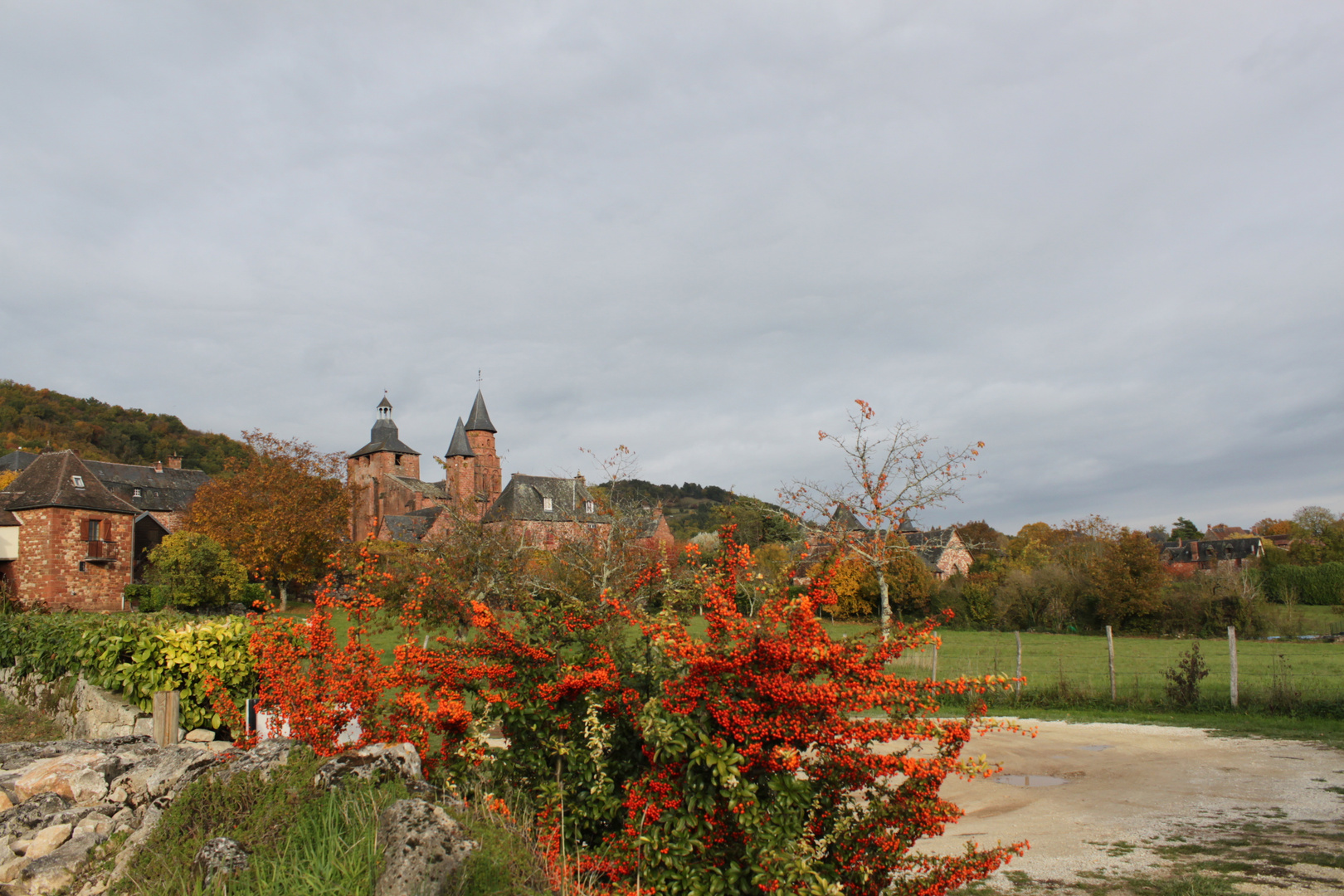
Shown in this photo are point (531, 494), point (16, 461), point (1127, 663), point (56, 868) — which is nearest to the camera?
point (56, 868)

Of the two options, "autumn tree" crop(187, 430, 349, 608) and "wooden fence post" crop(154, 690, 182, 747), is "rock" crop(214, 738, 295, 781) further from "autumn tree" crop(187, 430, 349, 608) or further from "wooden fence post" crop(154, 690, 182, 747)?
"autumn tree" crop(187, 430, 349, 608)

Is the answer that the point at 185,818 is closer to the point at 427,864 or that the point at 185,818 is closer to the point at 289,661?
the point at 427,864

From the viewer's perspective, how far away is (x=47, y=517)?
31625 mm

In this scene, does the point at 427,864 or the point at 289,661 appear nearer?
the point at 427,864

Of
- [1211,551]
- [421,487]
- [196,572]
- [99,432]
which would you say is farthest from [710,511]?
[99,432]

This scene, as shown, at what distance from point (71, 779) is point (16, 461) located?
238 feet

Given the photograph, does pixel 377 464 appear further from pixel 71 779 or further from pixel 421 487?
pixel 71 779

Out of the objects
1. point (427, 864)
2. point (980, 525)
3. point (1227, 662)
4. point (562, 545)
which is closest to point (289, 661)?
point (427, 864)

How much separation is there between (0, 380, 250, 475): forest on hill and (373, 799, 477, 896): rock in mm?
90919

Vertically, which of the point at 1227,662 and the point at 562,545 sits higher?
the point at 562,545

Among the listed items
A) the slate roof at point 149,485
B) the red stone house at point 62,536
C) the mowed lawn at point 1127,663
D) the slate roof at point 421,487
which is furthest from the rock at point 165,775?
the slate roof at point 421,487

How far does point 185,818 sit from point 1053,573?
43301mm

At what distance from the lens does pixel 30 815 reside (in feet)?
15.6

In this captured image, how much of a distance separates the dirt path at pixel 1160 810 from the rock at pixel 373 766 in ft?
16.6
